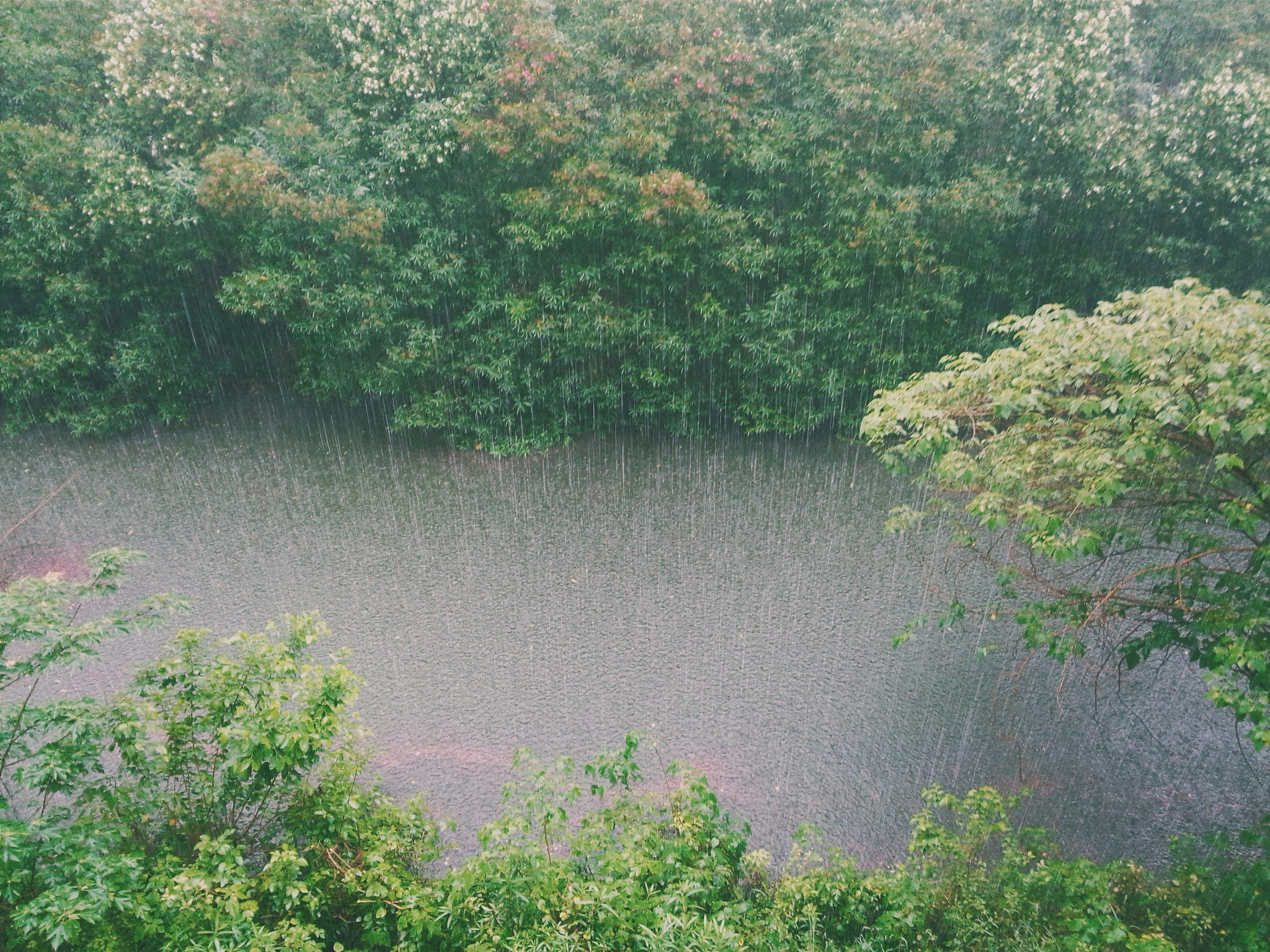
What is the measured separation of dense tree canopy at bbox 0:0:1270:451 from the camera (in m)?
9.65

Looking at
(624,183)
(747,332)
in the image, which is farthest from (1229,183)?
(624,183)

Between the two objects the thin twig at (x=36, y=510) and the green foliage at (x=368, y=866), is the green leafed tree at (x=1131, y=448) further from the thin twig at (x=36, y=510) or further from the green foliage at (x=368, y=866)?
the thin twig at (x=36, y=510)

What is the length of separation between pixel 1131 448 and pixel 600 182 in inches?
301

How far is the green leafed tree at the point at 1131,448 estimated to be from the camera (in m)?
3.93

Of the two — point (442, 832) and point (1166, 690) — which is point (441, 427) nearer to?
point (442, 832)

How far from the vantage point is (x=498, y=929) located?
3494 mm

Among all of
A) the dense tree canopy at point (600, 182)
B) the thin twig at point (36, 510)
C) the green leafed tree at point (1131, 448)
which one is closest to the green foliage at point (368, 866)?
the green leafed tree at point (1131, 448)

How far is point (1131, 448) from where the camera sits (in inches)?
158

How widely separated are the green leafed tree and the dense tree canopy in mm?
5685

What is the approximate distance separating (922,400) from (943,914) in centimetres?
311

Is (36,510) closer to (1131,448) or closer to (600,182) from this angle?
(600,182)

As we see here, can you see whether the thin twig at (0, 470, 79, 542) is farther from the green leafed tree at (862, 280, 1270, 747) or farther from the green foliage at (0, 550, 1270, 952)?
the green leafed tree at (862, 280, 1270, 747)

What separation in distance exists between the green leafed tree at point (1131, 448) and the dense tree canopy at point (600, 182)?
5.69m

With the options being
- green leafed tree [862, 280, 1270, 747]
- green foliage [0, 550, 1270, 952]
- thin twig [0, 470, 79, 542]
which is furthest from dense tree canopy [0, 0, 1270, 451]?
green foliage [0, 550, 1270, 952]
